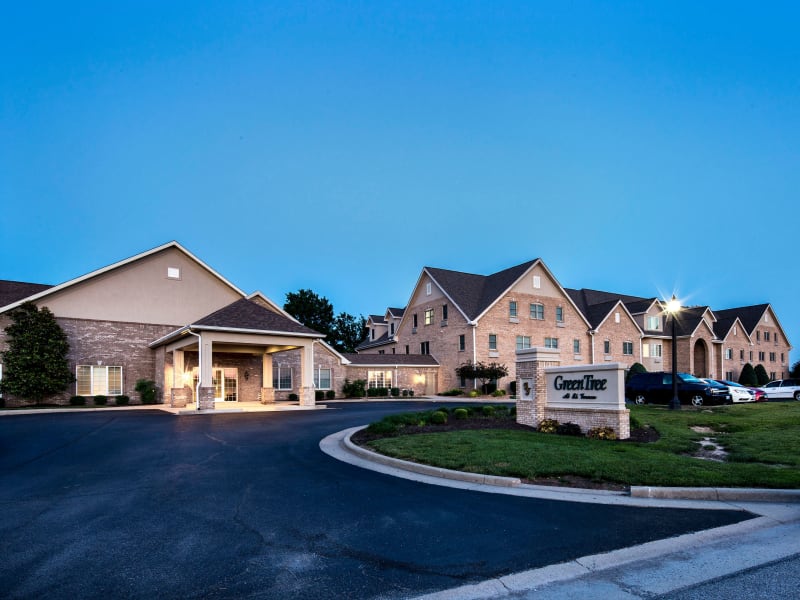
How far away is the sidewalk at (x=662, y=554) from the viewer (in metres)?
4.58

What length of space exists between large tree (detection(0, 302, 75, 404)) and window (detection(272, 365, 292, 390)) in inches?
469

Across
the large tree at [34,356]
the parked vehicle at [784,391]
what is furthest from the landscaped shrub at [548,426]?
the parked vehicle at [784,391]

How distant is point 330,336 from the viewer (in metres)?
66.7

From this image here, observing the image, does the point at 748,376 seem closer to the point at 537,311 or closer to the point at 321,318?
the point at 537,311

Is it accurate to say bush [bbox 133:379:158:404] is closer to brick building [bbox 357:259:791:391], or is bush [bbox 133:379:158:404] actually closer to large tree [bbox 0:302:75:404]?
large tree [bbox 0:302:75:404]

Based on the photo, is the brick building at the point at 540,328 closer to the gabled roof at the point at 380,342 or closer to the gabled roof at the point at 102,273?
the gabled roof at the point at 380,342

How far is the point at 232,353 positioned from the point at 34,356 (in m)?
10.3

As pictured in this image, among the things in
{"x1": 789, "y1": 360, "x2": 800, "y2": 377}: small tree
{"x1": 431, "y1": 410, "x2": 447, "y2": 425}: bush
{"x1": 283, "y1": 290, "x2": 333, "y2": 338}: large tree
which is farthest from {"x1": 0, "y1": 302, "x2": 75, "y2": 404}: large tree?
{"x1": 789, "y1": 360, "x2": 800, "y2": 377}: small tree

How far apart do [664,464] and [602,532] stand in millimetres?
4134

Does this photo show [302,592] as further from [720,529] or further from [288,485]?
[720,529]

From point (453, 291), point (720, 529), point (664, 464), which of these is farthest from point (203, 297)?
point (720, 529)

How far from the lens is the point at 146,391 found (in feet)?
98.2

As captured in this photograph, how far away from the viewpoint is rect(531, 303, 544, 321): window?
44.0 metres

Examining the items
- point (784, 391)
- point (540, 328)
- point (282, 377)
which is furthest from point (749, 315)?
point (282, 377)
